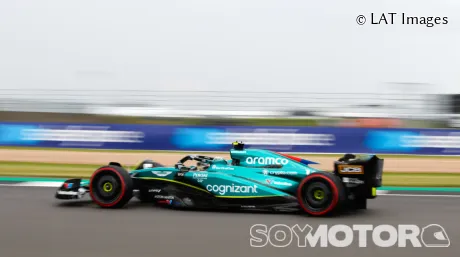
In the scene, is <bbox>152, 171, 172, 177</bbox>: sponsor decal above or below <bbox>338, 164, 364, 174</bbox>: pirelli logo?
below

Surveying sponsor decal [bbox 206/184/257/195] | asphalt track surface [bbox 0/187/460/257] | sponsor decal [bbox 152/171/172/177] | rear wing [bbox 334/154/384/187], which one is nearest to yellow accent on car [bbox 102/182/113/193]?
asphalt track surface [bbox 0/187/460/257]

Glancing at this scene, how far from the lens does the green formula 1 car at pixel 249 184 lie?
663cm

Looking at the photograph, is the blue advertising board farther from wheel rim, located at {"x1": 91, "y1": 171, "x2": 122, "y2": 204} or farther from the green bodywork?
wheel rim, located at {"x1": 91, "y1": 171, "x2": 122, "y2": 204}

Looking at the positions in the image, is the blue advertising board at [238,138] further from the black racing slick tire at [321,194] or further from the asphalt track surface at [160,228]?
the black racing slick tire at [321,194]

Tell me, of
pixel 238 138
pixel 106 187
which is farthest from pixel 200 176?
pixel 238 138

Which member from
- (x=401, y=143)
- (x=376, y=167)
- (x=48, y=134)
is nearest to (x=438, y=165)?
(x=401, y=143)

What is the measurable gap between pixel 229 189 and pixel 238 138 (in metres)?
4.88

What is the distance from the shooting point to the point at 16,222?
6.39m

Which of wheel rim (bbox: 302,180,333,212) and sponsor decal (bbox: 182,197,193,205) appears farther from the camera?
sponsor decal (bbox: 182,197,193,205)

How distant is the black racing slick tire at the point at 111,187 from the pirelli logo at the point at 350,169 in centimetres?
247

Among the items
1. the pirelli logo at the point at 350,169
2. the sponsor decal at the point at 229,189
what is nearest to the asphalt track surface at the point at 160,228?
the sponsor decal at the point at 229,189

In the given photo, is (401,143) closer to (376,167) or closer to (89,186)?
(376,167)

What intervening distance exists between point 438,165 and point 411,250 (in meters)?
6.41

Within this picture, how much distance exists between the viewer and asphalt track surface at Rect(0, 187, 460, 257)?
5.10m
